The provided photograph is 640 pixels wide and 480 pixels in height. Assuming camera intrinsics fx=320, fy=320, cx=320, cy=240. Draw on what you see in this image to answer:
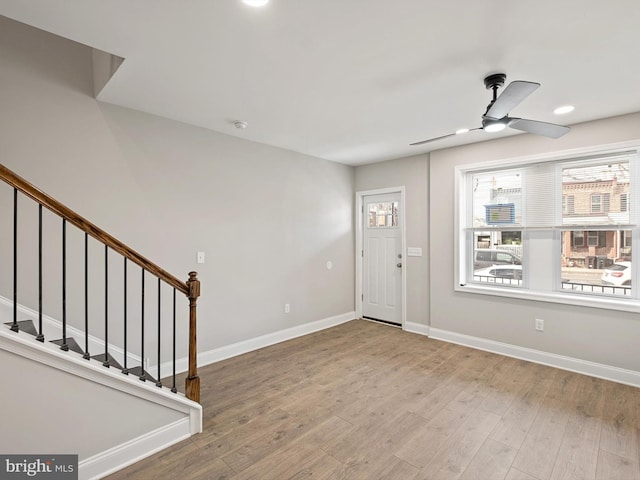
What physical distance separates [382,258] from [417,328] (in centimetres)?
120

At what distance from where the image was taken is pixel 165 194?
3.24 meters

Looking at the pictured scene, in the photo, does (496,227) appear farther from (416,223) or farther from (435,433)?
(435,433)

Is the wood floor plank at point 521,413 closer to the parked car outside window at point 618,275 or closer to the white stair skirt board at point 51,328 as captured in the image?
the parked car outside window at point 618,275

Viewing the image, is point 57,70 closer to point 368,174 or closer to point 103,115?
point 103,115

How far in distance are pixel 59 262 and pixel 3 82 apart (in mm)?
1428

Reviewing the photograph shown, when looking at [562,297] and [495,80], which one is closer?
[495,80]

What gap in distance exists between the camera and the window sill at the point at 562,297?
3.12m

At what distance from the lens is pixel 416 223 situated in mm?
4727

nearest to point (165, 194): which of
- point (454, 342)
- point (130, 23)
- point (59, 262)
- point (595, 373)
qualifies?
point (59, 262)

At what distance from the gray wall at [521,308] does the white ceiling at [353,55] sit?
0.26m

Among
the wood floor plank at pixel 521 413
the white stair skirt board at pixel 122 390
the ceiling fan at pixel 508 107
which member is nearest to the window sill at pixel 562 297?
the wood floor plank at pixel 521 413

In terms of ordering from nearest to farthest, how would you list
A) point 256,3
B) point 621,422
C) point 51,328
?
point 256,3 < point 621,422 < point 51,328

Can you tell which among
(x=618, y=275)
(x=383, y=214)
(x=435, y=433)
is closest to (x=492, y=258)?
(x=618, y=275)

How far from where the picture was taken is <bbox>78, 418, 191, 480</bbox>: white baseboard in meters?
1.86
